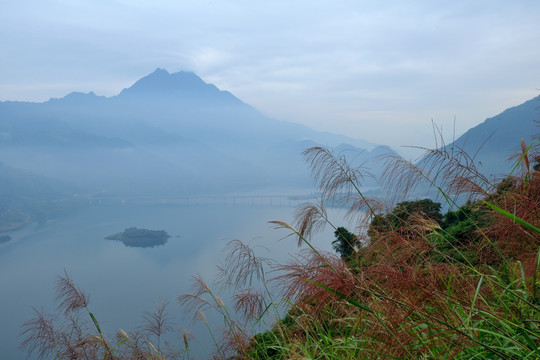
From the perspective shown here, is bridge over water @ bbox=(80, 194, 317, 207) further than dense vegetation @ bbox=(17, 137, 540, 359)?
Yes

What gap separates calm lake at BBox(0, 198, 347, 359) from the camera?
18047mm

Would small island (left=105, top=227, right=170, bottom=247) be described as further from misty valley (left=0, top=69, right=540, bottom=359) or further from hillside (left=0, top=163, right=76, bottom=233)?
hillside (left=0, top=163, right=76, bottom=233)

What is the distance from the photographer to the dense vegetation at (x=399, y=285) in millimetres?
891

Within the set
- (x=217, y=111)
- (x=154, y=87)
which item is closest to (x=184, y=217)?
(x=217, y=111)

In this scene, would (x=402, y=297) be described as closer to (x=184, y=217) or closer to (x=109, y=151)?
(x=184, y=217)

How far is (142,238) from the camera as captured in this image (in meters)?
30.5

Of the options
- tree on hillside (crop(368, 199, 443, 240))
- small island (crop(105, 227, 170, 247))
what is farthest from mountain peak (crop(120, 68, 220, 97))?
tree on hillside (crop(368, 199, 443, 240))

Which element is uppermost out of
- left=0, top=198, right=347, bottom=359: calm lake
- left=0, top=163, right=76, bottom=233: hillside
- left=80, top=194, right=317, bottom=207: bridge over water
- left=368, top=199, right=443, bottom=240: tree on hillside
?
left=368, top=199, right=443, bottom=240: tree on hillside

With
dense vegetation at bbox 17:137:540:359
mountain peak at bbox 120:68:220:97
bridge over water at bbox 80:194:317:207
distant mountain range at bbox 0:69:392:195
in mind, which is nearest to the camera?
dense vegetation at bbox 17:137:540:359

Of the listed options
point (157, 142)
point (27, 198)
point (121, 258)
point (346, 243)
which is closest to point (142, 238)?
point (121, 258)

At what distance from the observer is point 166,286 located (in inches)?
848

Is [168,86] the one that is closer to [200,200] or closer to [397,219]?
[200,200]

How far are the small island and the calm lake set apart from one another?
523 mm

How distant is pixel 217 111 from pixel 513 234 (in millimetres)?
123216
